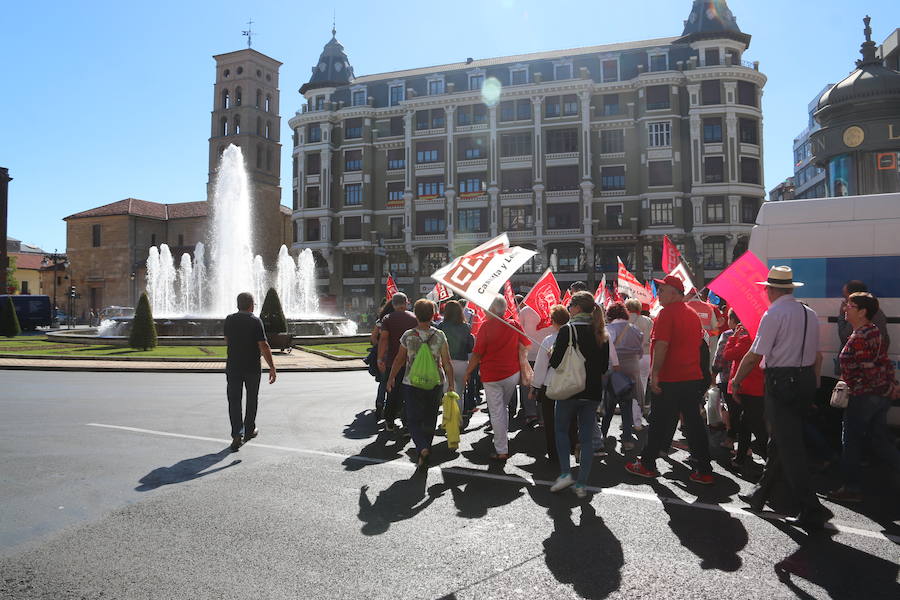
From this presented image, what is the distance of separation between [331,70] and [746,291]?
55468mm

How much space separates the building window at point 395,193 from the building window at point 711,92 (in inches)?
932

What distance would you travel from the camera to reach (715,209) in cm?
4281

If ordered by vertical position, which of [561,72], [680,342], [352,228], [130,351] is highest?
[561,72]

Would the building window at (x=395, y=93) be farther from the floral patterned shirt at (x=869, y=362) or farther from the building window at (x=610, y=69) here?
the floral patterned shirt at (x=869, y=362)

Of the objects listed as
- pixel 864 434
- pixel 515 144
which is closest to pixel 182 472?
pixel 864 434

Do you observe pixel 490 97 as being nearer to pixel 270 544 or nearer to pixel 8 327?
pixel 8 327

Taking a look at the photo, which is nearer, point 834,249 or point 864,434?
point 864,434

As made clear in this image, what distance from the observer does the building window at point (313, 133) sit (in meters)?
53.1

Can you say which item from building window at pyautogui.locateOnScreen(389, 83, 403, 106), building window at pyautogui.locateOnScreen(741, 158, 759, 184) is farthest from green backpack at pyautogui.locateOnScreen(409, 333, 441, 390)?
building window at pyautogui.locateOnScreen(389, 83, 403, 106)

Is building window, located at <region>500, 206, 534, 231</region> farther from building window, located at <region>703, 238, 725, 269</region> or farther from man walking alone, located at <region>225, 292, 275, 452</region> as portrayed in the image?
man walking alone, located at <region>225, 292, 275, 452</region>

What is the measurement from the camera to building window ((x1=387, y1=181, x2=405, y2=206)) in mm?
50938

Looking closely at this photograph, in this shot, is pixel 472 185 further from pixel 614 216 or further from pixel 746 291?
pixel 746 291

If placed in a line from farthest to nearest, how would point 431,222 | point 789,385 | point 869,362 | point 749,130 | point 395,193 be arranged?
1. point 395,193
2. point 431,222
3. point 749,130
4. point 869,362
5. point 789,385

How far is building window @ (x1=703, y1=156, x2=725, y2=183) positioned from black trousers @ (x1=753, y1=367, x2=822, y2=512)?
138ft
